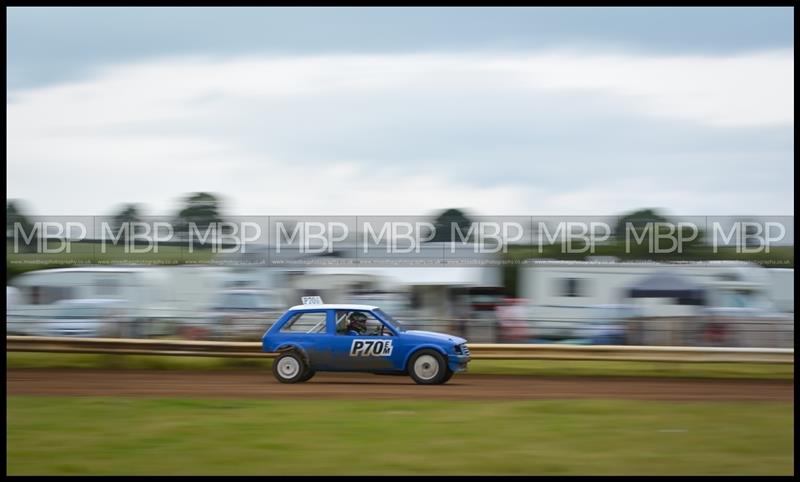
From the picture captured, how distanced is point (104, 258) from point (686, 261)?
44.3 ft

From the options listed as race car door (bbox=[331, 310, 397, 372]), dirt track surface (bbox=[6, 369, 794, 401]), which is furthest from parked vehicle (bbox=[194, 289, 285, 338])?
race car door (bbox=[331, 310, 397, 372])

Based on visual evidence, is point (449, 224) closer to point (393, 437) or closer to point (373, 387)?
point (373, 387)

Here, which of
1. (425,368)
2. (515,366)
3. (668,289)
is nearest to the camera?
(425,368)

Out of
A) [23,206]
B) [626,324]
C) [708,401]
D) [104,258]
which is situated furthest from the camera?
[23,206]

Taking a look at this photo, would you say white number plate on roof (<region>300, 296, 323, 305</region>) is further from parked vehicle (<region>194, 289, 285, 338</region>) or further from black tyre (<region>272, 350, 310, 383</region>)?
parked vehicle (<region>194, 289, 285, 338</region>)

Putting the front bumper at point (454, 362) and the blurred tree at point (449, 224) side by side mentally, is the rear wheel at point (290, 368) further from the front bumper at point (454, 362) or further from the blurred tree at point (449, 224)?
the blurred tree at point (449, 224)

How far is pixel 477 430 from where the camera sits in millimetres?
11359

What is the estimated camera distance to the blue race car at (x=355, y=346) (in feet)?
52.7

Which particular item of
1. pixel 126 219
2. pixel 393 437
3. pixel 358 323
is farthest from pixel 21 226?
pixel 393 437

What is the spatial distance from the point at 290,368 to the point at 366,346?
130 centimetres

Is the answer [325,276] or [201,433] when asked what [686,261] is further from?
[201,433]

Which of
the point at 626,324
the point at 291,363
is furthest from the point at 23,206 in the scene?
the point at 626,324

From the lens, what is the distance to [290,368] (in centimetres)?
1639

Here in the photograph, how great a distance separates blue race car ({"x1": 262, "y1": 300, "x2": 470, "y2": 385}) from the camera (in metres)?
16.1
